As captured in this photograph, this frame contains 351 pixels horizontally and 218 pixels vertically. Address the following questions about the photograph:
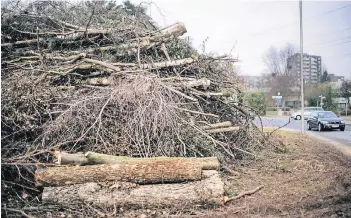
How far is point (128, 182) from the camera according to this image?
4.41m

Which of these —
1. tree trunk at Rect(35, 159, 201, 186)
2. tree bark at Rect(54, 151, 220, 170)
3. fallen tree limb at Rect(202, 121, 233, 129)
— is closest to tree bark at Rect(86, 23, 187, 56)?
fallen tree limb at Rect(202, 121, 233, 129)

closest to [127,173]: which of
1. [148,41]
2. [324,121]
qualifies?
[148,41]

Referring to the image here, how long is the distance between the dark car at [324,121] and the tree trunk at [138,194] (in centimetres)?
699

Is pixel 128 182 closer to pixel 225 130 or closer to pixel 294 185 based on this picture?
pixel 294 185

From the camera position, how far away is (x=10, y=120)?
4.80m

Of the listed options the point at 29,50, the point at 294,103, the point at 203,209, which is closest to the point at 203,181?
the point at 203,209

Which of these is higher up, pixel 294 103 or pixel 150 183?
pixel 294 103

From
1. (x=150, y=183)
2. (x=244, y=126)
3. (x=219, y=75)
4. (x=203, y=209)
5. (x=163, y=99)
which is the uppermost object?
(x=219, y=75)

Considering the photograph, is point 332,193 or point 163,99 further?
point 163,99

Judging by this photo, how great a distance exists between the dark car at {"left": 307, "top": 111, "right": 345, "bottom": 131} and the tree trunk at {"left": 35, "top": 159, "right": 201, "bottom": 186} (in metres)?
7.04

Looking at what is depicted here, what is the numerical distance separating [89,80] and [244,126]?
3.43 meters

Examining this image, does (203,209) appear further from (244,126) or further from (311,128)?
(311,128)

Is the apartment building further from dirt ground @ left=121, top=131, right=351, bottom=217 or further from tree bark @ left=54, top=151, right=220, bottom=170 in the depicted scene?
tree bark @ left=54, top=151, right=220, bottom=170

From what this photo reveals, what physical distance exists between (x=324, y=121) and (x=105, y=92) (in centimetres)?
842
